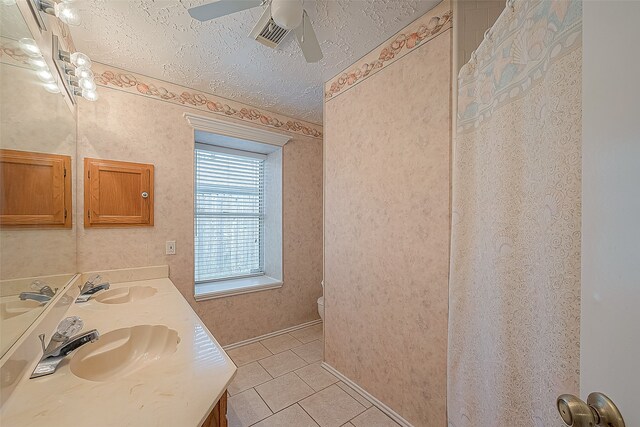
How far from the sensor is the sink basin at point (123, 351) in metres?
0.92

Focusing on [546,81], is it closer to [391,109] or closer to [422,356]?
[391,109]

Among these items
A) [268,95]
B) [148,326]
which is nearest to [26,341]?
[148,326]

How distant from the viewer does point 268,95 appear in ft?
7.72

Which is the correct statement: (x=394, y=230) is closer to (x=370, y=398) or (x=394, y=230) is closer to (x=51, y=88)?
(x=370, y=398)

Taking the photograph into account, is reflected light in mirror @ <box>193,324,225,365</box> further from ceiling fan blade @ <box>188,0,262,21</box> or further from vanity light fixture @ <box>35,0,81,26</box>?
vanity light fixture @ <box>35,0,81,26</box>

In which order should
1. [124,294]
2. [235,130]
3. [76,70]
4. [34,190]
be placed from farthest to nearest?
[235,130] < [124,294] < [76,70] < [34,190]

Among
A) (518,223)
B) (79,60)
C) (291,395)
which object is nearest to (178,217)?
(79,60)

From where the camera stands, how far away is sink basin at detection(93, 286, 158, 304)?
5.11ft

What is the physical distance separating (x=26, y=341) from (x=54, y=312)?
414 mm

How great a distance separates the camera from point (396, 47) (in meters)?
1.56

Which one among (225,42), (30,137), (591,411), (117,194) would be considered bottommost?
(591,411)

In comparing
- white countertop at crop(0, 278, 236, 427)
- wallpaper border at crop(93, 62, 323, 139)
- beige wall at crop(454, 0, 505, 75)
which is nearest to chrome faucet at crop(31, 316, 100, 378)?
white countertop at crop(0, 278, 236, 427)

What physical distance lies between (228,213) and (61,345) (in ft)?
6.61

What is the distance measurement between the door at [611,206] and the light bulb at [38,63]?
5.63 ft
